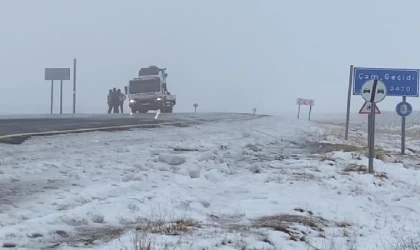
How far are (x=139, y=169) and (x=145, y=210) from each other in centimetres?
302

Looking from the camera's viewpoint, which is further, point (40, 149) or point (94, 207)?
point (40, 149)

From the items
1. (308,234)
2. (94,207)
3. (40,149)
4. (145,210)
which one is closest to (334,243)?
(308,234)

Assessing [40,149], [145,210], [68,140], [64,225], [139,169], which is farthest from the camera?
[68,140]

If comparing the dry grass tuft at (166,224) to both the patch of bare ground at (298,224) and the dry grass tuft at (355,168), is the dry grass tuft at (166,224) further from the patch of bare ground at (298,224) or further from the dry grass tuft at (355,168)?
the dry grass tuft at (355,168)

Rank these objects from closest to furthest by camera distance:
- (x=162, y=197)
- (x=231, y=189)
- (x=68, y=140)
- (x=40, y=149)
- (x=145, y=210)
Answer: (x=145, y=210) < (x=162, y=197) < (x=231, y=189) < (x=40, y=149) < (x=68, y=140)

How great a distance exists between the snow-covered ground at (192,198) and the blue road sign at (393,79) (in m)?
2.95

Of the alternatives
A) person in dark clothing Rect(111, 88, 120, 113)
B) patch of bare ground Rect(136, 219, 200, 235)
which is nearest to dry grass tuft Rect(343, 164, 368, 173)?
patch of bare ground Rect(136, 219, 200, 235)

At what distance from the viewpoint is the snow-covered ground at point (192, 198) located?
5.48 m

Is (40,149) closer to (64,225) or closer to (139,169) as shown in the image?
(139,169)

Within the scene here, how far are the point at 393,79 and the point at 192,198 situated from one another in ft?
34.9

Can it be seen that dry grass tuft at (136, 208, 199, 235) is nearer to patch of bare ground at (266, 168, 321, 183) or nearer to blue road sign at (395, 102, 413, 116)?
patch of bare ground at (266, 168, 321, 183)

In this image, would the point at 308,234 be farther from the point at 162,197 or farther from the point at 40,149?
the point at 40,149

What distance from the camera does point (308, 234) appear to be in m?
6.18

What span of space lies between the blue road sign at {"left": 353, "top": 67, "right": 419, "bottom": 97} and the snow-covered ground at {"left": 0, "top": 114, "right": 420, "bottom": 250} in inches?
116
